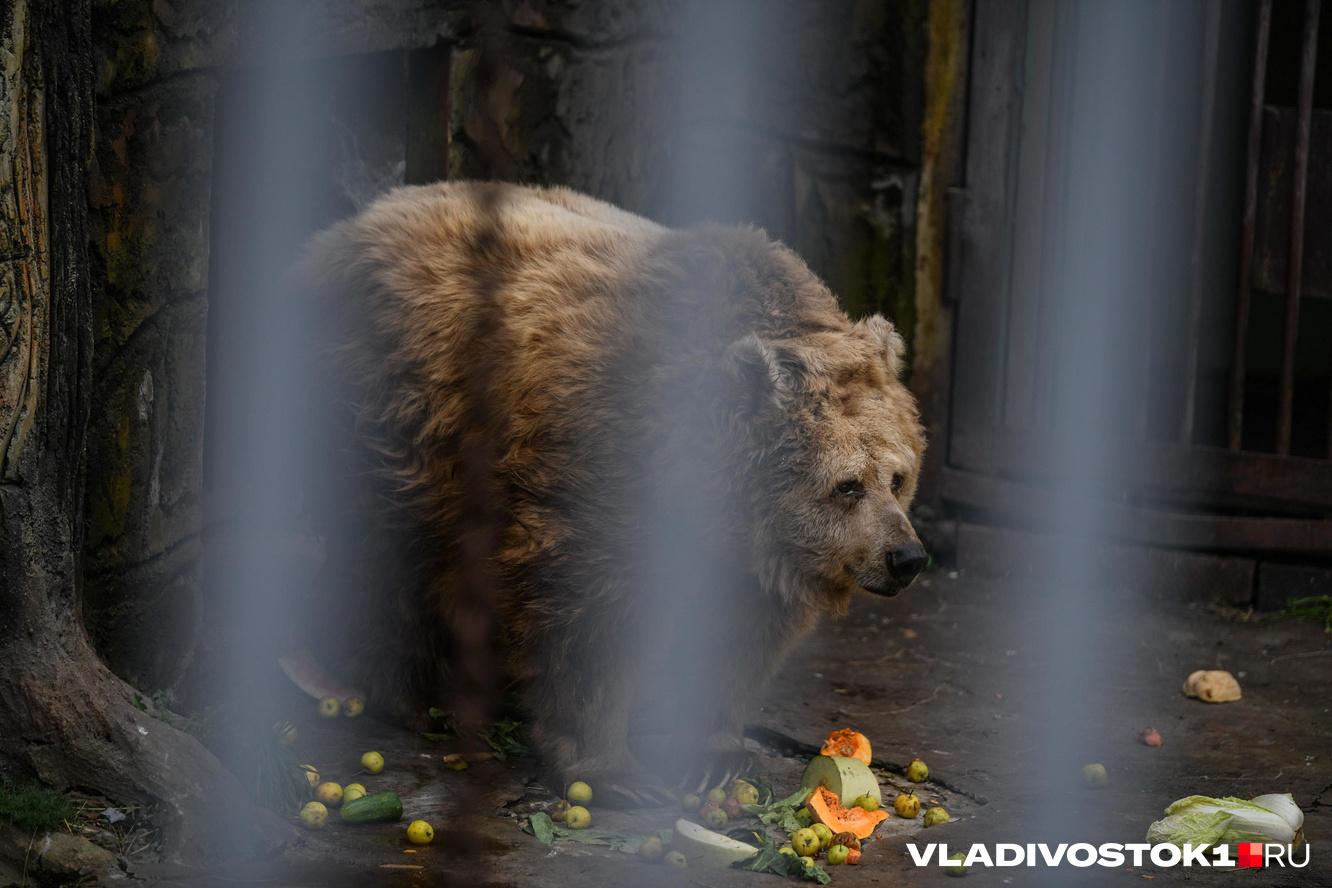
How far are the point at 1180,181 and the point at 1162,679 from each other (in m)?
1.86

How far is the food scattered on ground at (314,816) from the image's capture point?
3.58 metres

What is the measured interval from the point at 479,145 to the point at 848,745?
2.10m

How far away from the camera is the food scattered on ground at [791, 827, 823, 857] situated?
3.53m

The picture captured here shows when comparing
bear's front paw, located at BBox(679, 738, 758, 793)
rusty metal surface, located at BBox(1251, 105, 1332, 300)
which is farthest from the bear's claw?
rusty metal surface, located at BBox(1251, 105, 1332, 300)

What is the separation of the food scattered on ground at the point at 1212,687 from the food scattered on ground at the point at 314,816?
8.51 ft

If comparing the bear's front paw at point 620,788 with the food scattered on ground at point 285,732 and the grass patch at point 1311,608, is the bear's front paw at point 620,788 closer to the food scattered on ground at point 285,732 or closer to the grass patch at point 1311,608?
the food scattered on ground at point 285,732

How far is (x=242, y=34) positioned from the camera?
3918 mm

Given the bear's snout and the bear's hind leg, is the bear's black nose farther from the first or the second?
the bear's hind leg

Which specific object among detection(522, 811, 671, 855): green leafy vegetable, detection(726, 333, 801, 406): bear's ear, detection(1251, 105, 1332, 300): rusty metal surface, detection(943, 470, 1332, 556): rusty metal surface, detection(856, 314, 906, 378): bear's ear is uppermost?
detection(1251, 105, 1332, 300): rusty metal surface

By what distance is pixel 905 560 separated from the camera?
376 cm

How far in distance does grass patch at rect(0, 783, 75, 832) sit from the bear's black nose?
179cm

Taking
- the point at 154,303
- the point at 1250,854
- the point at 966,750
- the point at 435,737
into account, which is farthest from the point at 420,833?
the point at 1250,854

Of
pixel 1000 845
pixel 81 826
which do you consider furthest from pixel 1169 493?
pixel 81 826

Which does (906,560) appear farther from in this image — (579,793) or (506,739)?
(506,739)
